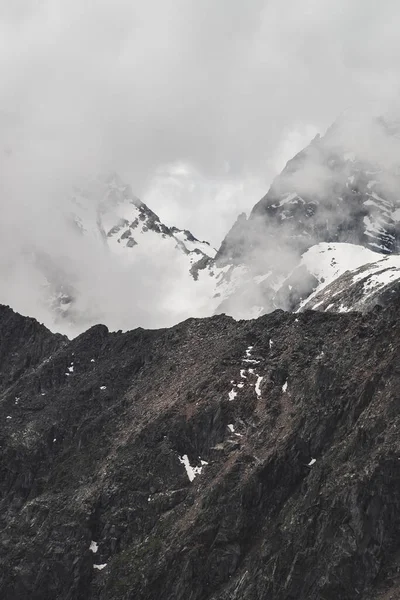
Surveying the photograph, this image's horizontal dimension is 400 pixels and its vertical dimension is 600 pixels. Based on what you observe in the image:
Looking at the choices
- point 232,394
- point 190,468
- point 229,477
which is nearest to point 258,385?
point 232,394

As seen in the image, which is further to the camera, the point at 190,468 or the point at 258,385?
the point at 258,385

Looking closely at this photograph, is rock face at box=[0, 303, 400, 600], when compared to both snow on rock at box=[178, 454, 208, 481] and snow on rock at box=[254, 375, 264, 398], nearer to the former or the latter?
snow on rock at box=[254, 375, 264, 398]

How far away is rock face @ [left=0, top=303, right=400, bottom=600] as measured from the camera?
118 metres

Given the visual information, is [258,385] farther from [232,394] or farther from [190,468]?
[190,468]

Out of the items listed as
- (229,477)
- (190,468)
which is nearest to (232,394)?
(190,468)

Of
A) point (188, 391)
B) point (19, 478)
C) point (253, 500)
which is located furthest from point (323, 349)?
point (19, 478)

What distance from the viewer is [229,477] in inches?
5468

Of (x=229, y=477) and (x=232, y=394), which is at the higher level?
(x=232, y=394)

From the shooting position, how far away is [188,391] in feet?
561

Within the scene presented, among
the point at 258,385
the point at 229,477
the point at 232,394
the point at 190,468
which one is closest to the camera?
the point at 229,477

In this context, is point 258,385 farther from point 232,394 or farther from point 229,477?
point 229,477

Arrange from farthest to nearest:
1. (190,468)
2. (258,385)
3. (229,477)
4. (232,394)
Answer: (258,385) < (232,394) < (190,468) < (229,477)

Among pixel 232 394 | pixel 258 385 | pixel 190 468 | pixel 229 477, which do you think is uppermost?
pixel 232 394

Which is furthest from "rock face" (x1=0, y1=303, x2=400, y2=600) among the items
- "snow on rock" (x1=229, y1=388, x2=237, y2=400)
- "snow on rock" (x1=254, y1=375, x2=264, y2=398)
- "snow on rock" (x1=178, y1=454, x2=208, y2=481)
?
"snow on rock" (x1=178, y1=454, x2=208, y2=481)
